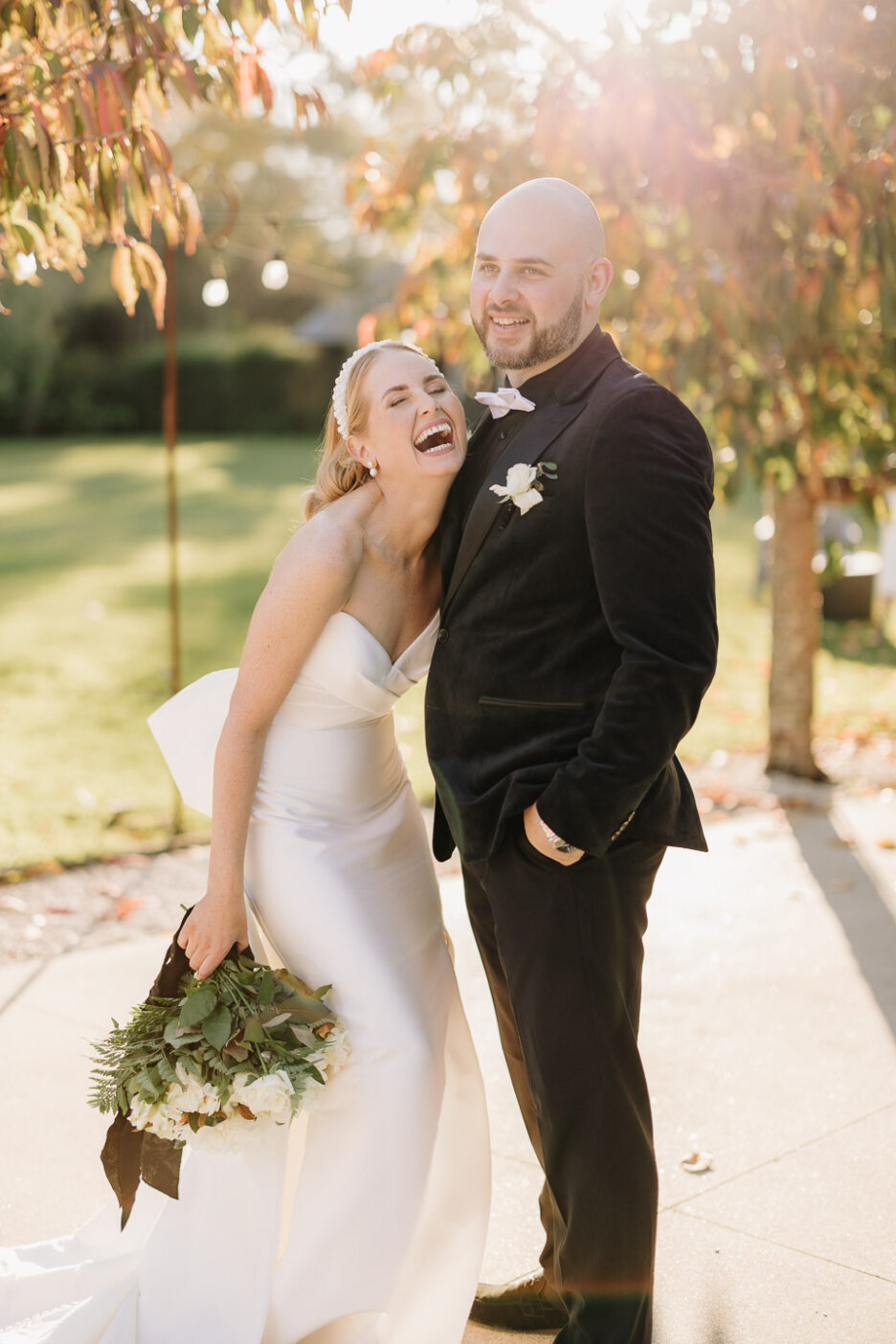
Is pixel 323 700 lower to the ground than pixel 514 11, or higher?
lower

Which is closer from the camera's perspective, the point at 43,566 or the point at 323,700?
the point at 323,700

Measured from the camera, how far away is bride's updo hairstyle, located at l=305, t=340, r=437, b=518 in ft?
9.67

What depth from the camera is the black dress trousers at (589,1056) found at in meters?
2.62

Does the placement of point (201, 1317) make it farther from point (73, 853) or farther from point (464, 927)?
point (73, 853)

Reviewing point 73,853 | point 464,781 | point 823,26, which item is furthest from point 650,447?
point 73,853

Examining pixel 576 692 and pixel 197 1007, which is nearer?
pixel 576 692

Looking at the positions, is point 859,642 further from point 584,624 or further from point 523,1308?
point 584,624

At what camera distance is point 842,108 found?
5.34 m

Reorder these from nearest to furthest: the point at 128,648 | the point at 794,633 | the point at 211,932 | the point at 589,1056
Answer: the point at 589,1056 < the point at 211,932 < the point at 794,633 < the point at 128,648

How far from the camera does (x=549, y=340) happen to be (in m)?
2.72

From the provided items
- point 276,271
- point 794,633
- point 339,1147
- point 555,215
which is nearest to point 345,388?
point 555,215

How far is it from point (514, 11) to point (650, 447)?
4643mm

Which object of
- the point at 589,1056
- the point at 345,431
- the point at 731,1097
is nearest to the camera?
the point at 589,1056

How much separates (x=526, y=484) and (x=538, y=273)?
44cm
